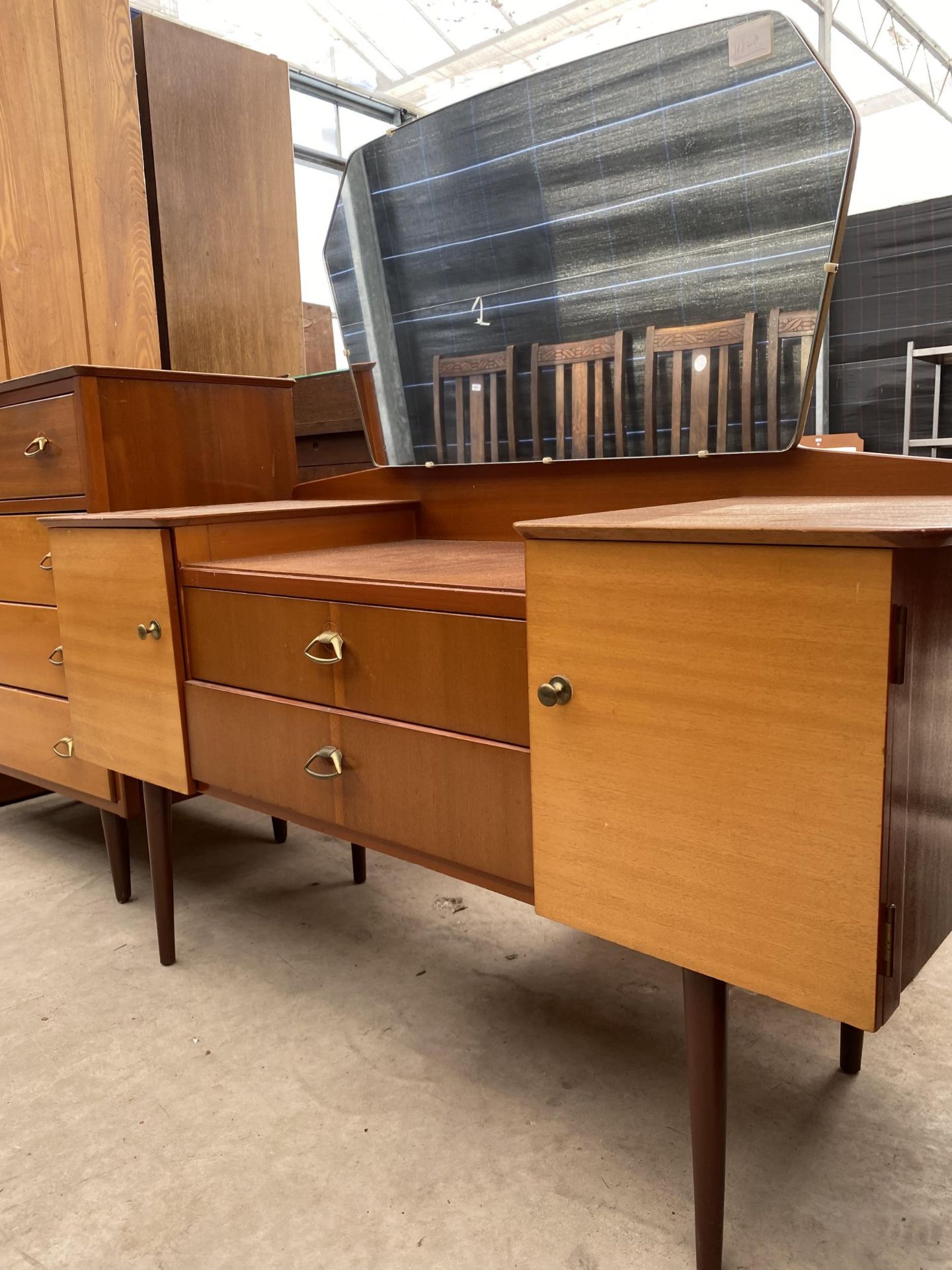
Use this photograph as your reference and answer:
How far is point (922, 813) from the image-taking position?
2.57 feet

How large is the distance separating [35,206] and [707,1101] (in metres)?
2.36

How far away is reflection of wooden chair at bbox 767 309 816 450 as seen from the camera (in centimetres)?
117

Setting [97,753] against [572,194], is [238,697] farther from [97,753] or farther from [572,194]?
[572,194]

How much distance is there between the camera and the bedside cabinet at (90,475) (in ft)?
5.37

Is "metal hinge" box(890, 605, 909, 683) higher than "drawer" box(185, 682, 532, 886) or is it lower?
higher

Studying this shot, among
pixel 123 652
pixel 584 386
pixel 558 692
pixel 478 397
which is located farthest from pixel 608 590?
pixel 123 652

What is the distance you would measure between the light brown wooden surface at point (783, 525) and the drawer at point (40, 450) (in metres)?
1.11

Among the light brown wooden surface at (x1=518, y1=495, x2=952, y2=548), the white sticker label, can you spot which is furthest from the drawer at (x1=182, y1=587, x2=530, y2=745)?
the white sticker label

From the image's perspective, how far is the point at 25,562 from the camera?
1.79 m

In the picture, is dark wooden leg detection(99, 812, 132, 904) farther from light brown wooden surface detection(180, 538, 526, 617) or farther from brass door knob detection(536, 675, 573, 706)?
brass door knob detection(536, 675, 573, 706)

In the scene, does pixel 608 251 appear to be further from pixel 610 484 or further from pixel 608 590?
pixel 608 590

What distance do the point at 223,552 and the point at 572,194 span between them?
74cm

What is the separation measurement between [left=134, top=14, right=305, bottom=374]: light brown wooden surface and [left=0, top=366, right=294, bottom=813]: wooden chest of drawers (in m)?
0.75

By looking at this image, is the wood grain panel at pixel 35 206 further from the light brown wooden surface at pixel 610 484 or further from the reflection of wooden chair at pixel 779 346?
the reflection of wooden chair at pixel 779 346
